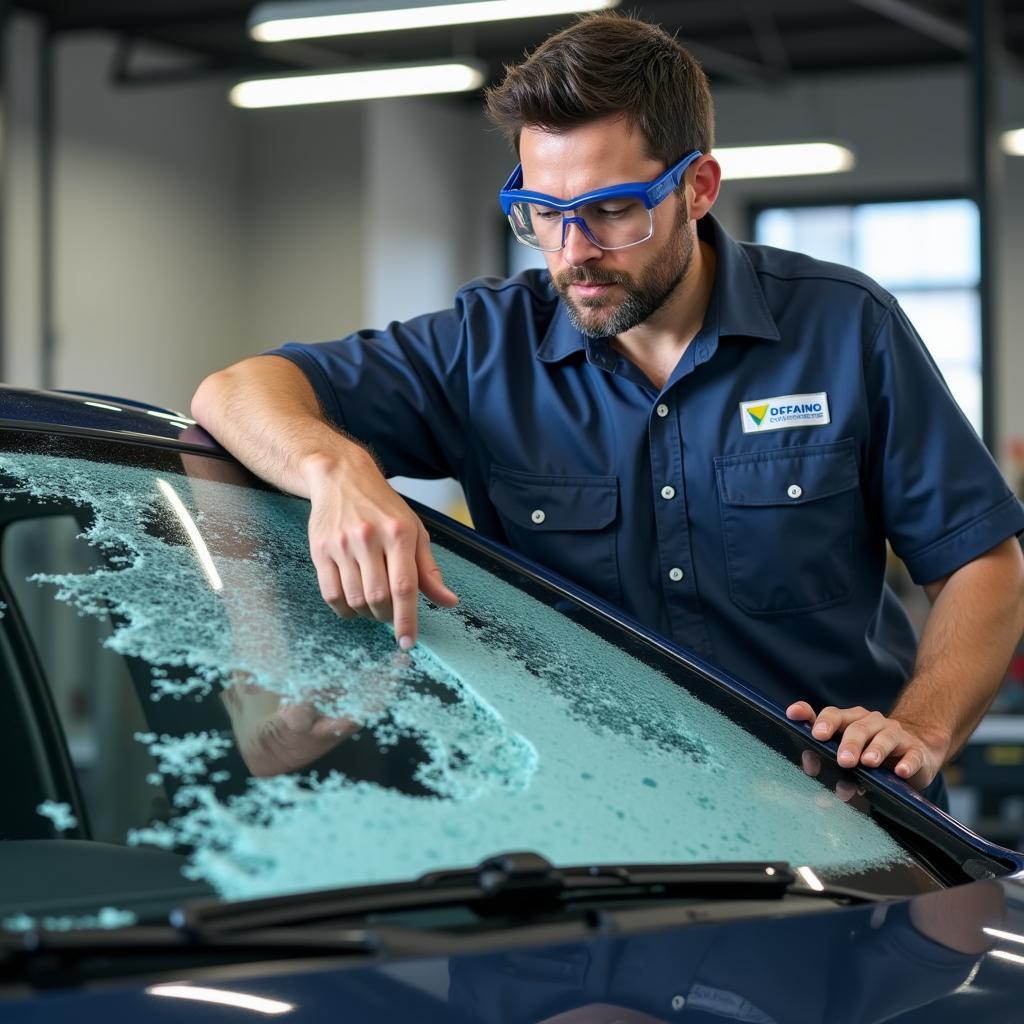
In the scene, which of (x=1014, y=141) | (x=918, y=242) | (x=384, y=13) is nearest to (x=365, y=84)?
(x=384, y=13)

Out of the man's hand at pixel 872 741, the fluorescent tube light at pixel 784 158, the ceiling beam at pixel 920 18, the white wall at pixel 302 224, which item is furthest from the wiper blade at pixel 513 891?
the white wall at pixel 302 224

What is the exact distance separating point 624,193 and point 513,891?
823 millimetres

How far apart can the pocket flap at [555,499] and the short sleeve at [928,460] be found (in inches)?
11.1

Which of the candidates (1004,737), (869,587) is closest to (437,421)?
(869,587)

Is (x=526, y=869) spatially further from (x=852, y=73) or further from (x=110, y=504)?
(x=852, y=73)

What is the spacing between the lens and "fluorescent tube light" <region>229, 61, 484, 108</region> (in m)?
7.03

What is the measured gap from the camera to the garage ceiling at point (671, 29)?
8.92 metres

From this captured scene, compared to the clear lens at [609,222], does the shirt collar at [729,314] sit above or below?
below

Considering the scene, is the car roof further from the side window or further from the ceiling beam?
the ceiling beam

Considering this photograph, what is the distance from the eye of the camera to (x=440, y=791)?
99 cm

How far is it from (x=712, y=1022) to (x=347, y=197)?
31.7ft

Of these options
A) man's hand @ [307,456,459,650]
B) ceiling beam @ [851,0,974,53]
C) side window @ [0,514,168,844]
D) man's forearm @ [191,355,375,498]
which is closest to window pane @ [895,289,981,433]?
ceiling beam @ [851,0,974,53]

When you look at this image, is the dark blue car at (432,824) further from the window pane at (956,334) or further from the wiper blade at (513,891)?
the window pane at (956,334)

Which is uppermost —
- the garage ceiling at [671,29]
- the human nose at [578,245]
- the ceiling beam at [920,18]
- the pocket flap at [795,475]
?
the garage ceiling at [671,29]
